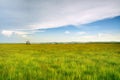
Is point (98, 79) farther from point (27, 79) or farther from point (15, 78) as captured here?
point (15, 78)

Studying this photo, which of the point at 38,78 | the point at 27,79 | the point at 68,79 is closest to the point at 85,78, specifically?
the point at 68,79

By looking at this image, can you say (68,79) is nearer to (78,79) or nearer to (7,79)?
(78,79)

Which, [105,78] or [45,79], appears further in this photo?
[105,78]

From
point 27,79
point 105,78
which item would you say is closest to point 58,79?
point 27,79

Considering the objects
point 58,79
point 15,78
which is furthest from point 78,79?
point 15,78

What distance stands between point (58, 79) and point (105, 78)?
179cm

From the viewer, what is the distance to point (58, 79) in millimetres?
5039

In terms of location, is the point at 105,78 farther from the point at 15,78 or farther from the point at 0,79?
the point at 0,79

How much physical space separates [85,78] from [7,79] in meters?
2.61

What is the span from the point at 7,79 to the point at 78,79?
2.34 m

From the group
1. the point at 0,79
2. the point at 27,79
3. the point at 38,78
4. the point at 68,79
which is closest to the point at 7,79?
the point at 0,79

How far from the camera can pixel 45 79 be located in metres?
Answer: 5.15

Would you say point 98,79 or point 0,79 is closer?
point 0,79

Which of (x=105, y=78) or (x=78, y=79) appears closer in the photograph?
(x=78, y=79)
